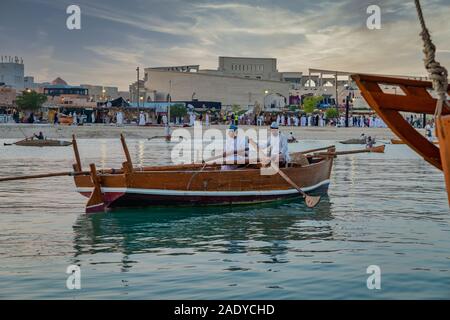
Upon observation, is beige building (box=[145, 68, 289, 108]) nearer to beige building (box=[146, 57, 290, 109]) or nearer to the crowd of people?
beige building (box=[146, 57, 290, 109])

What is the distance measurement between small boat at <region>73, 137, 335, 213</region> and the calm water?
0.94 feet

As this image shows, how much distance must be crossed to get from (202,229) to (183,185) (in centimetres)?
168

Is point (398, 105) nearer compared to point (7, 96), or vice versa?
point (398, 105)

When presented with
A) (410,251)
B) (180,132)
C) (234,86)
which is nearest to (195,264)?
(410,251)

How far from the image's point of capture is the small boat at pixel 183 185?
1409 centimetres

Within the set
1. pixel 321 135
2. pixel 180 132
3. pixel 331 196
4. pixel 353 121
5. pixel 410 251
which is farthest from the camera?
pixel 353 121

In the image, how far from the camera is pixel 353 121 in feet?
260

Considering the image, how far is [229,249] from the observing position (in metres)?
11.3

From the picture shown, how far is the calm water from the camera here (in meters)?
8.97

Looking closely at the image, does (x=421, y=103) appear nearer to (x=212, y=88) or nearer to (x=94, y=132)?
(x=94, y=132)

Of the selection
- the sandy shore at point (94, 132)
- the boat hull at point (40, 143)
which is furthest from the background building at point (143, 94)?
the boat hull at point (40, 143)

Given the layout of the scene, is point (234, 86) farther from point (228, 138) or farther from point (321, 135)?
point (228, 138)

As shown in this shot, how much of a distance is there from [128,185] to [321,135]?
46.9 metres

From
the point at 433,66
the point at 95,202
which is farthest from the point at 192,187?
the point at 433,66
